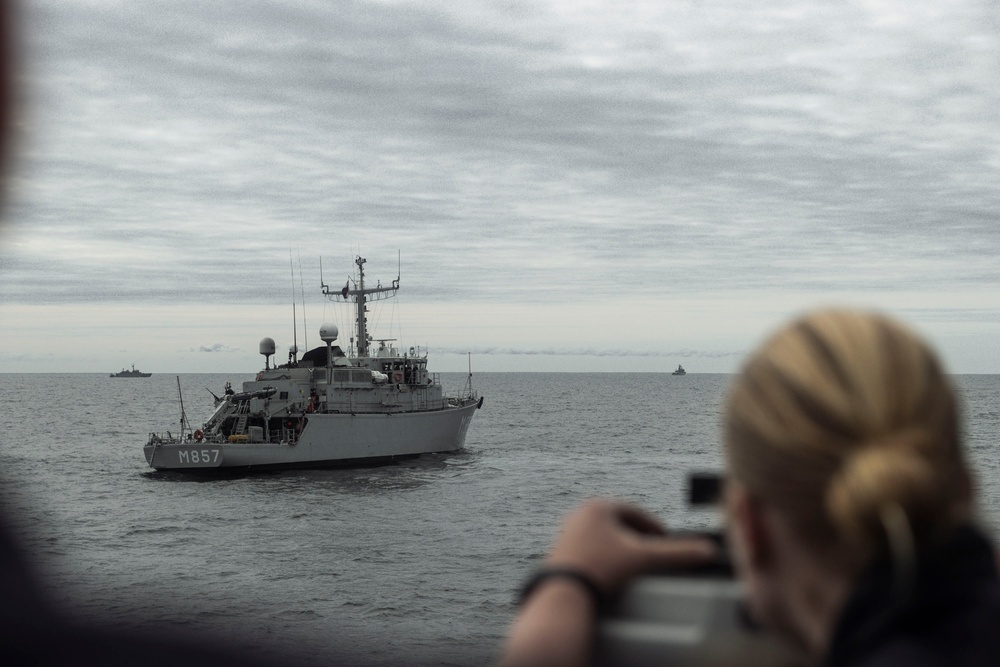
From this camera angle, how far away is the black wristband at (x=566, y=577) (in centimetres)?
136

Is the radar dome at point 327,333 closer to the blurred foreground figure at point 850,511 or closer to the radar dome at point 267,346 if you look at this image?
the radar dome at point 267,346

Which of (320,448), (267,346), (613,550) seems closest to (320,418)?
(320,448)

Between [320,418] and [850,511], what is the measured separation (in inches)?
1781

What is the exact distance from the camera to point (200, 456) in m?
45.2

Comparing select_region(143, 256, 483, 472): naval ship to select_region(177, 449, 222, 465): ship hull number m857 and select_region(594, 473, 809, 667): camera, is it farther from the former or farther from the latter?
select_region(594, 473, 809, 667): camera

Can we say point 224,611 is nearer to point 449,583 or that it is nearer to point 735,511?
point 449,583

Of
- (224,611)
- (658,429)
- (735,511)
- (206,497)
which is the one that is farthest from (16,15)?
(658,429)

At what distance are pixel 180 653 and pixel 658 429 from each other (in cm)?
8729

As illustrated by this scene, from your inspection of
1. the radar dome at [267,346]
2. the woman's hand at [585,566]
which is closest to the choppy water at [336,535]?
the woman's hand at [585,566]

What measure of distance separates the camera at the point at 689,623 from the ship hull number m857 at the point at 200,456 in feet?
150

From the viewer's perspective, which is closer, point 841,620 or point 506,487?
point 841,620

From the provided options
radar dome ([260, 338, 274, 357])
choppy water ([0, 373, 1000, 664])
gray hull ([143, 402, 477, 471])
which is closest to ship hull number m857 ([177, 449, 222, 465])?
gray hull ([143, 402, 477, 471])

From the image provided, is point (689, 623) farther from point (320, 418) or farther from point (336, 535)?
point (320, 418)

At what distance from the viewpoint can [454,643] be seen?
66.2ft
